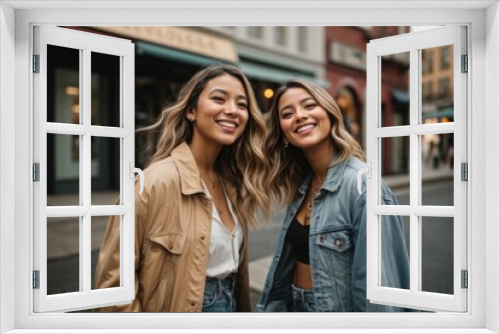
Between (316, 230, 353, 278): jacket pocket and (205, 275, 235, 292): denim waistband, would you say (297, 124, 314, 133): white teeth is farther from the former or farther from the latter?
(205, 275, 235, 292): denim waistband

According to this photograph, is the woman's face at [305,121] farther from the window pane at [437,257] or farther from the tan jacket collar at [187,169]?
the window pane at [437,257]

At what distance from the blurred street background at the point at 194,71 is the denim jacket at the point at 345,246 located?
0.71 metres

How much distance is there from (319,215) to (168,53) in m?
5.15

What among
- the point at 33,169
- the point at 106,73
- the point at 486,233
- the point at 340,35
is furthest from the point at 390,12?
the point at 340,35

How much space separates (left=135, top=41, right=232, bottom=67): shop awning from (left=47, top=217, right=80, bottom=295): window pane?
267cm

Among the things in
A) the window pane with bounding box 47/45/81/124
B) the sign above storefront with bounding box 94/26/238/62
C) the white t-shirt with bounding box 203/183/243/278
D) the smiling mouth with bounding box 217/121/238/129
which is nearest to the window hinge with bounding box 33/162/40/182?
the white t-shirt with bounding box 203/183/243/278

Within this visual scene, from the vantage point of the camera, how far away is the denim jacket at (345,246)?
1920mm

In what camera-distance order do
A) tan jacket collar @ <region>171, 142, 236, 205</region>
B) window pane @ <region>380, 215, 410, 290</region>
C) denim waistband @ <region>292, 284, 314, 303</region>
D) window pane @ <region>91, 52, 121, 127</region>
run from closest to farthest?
window pane @ <region>380, 215, 410, 290</region>
tan jacket collar @ <region>171, 142, 236, 205</region>
denim waistband @ <region>292, 284, 314, 303</region>
window pane @ <region>91, 52, 121, 127</region>

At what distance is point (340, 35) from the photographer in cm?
1083

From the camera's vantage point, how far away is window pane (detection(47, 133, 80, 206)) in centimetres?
658

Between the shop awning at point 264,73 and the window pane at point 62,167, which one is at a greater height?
the shop awning at point 264,73

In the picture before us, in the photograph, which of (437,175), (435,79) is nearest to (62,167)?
(437,175)

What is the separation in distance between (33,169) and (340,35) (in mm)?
10138

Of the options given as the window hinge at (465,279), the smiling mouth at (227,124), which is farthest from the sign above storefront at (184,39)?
the window hinge at (465,279)
